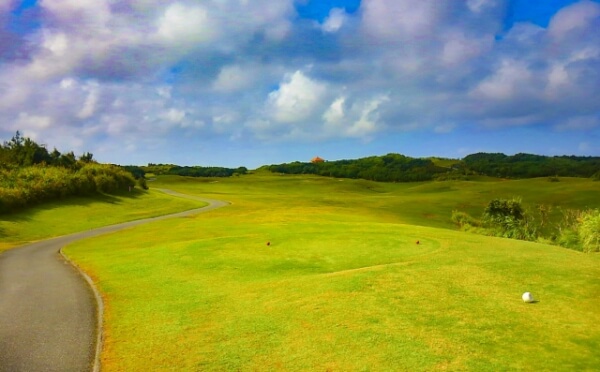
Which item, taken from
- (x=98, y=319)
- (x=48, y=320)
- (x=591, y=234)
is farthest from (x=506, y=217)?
(x=48, y=320)

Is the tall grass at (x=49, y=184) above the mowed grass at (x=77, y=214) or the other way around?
above

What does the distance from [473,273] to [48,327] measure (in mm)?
16163

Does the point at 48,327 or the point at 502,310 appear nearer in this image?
the point at 502,310

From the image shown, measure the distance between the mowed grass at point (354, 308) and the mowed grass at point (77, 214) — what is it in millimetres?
27953

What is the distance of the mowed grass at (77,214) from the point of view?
51.7 metres

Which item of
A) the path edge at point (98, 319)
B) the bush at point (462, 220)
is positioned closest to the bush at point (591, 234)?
the bush at point (462, 220)

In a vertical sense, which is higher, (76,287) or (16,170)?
(16,170)

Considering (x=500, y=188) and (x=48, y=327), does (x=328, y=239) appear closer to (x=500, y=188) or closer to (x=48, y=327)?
(x=48, y=327)

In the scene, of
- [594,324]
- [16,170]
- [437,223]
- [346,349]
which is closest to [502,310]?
[594,324]

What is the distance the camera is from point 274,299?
16.3 m

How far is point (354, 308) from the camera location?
14.4 m

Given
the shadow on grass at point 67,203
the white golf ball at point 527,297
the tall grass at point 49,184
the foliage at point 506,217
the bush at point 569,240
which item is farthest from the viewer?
the foliage at point 506,217

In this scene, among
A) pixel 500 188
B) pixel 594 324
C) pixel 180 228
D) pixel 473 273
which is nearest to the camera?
pixel 594 324

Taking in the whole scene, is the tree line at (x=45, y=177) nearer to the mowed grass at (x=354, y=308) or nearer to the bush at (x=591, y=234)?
the mowed grass at (x=354, y=308)
